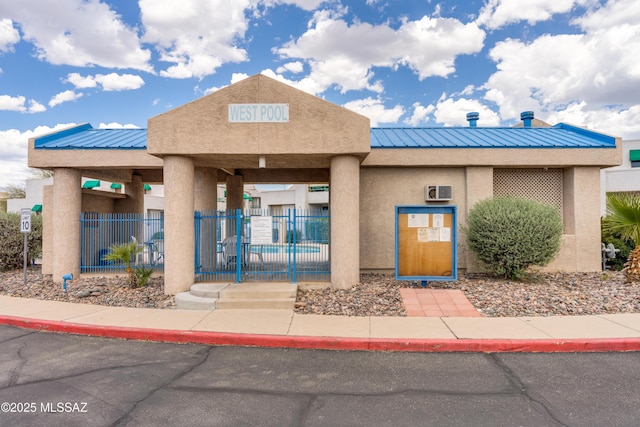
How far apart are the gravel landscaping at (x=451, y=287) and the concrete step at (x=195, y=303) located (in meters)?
0.28

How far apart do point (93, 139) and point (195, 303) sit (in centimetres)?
789

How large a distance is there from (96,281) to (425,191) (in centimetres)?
972

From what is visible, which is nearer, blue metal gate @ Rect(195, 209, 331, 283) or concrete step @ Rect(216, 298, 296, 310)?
concrete step @ Rect(216, 298, 296, 310)

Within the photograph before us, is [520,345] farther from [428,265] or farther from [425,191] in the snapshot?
[425,191]

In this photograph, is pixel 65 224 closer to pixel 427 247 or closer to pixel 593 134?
pixel 427 247

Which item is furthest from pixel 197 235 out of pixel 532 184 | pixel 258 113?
pixel 532 184

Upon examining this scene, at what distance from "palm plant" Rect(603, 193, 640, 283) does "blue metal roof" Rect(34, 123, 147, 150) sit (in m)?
13.2

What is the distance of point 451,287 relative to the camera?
382 inches

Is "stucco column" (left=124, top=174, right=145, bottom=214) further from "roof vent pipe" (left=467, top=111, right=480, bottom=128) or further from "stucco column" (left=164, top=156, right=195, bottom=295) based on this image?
"roof vent pipe" (left=467, top=111, right=480, bottom=128)

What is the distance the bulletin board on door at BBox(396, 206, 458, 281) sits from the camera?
945cm

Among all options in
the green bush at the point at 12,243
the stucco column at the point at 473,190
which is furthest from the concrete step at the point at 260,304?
the green bush at the point at 12,243

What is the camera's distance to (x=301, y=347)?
6.43 meters

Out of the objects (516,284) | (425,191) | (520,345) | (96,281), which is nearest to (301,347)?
(520,345)

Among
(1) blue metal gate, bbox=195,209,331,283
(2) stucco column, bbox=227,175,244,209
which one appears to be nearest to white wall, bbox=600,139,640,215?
(1) blue metal gate, bbox=195,209,331,283
